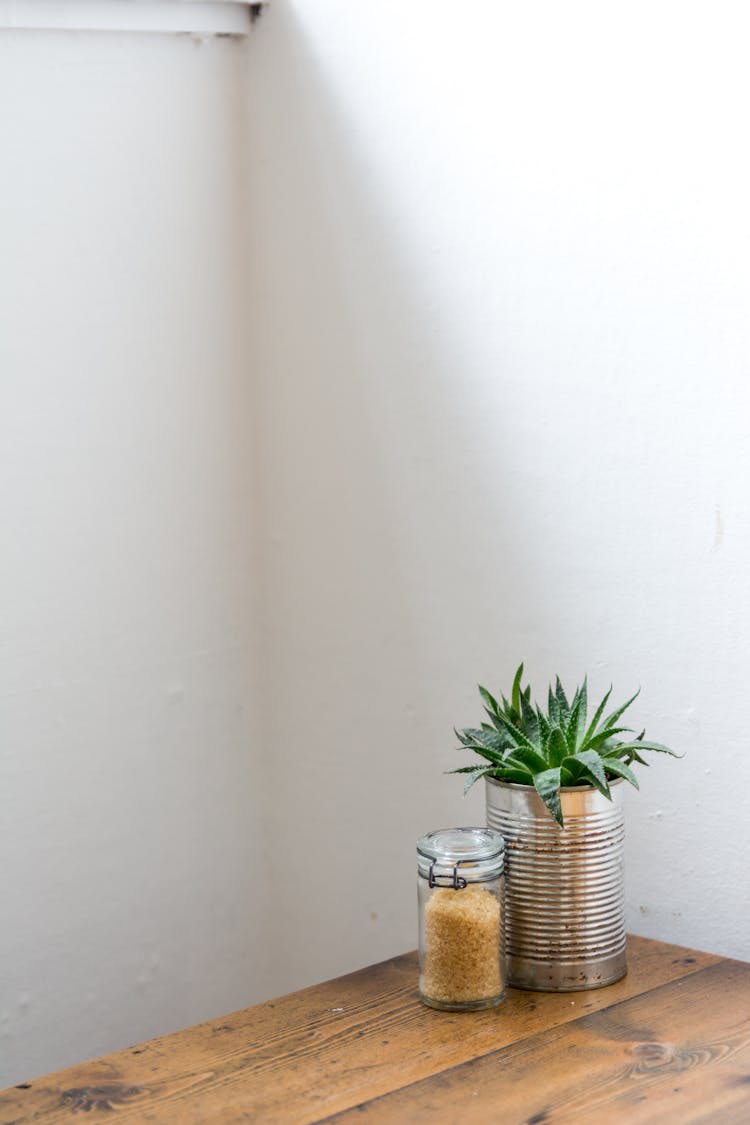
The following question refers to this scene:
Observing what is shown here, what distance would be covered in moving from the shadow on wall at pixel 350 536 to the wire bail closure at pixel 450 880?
0.35 meters

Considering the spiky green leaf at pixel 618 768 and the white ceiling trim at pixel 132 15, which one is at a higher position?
the white ceiling trim at pixel 132 15

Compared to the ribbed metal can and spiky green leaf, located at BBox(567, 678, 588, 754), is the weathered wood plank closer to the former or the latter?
the ribbed metal can

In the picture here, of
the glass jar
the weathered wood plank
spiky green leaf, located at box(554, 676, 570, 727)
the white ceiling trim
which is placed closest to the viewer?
the weathered wood plank

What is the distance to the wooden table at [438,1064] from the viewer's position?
1.02 metres

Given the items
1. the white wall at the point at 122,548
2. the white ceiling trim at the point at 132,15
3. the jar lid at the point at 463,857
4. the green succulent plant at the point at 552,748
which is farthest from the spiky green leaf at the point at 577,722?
the white ceiling trim at the point at 132,15

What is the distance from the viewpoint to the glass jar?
1.18 metres

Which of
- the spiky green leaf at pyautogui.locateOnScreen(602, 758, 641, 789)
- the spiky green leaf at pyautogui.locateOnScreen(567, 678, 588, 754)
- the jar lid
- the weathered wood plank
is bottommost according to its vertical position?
the weathered wood plank

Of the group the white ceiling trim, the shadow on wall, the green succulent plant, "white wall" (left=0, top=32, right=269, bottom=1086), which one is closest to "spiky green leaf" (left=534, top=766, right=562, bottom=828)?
the green succulent plant

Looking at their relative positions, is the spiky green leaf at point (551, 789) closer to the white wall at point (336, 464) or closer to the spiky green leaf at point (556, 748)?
the spiky green leaf at point (556, 748)

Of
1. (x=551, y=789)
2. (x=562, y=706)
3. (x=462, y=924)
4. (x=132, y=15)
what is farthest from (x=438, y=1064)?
(x=132, y=15)

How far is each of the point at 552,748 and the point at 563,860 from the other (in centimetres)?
10

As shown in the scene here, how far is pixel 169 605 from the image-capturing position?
5.54ft

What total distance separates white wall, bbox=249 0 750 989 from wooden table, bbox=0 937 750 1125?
0.21m

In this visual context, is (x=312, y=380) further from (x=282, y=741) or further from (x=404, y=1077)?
(x=404, y=1077)
